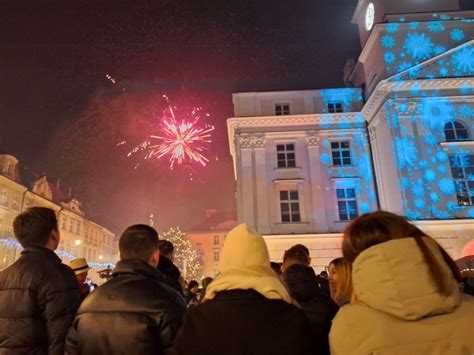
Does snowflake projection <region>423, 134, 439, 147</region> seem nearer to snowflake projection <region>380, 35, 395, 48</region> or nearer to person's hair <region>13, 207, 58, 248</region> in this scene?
snowflake projection <region>380, 35, 395, 48</region>

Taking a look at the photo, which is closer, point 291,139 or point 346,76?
point 291,139

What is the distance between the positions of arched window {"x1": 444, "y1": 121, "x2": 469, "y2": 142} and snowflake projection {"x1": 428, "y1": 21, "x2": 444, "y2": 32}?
6.44 metres

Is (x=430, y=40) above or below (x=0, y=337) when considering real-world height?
above

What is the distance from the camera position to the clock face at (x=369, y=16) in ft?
88.6

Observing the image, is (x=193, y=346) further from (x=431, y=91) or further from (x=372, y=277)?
(x=431, y=91)

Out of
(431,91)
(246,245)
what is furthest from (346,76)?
(246,245)

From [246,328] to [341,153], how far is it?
23999mm

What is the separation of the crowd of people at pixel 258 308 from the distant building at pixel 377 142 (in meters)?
18.4

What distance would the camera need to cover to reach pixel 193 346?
2000mm

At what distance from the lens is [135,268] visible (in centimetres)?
284

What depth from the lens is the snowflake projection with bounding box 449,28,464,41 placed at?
2278 cm

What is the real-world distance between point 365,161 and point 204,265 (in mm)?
49712

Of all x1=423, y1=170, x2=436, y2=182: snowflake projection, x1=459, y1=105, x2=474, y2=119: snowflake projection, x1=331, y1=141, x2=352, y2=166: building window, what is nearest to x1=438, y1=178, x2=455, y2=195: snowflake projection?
x1=423, y1=170, x2=436, y2=182: snowflake projection

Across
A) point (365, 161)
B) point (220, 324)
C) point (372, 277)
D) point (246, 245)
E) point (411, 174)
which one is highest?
point (365, 161)
